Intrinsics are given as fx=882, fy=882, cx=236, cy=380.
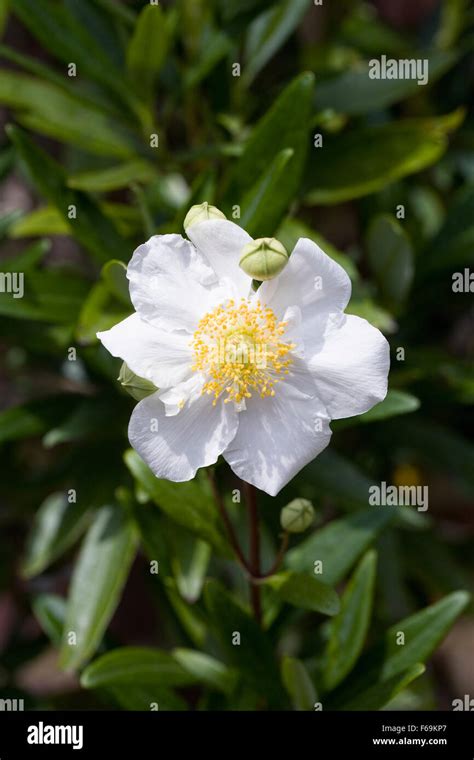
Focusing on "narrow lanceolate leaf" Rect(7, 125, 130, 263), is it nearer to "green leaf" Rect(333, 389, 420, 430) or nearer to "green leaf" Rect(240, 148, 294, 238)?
"green leaf" Rect(240, 148, 294, 238)

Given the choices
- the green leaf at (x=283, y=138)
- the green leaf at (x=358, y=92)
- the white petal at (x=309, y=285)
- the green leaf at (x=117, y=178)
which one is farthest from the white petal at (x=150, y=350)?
the green leaf at (x=358, y=92)

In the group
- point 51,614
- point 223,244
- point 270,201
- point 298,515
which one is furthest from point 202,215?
point 51,614

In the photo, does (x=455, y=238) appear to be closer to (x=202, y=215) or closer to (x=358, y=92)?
(x=358, y=92)

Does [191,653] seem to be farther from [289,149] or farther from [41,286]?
[289,149]

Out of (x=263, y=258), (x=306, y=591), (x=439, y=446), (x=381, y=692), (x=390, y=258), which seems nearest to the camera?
(x=263, y=258)

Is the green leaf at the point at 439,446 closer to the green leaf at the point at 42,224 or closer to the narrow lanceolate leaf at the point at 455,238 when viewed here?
the narrow lanceolate leaf at the point at 455,238

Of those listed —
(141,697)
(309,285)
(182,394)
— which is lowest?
(141,697)

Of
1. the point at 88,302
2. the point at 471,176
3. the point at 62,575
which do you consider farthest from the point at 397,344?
the point at 62,575
